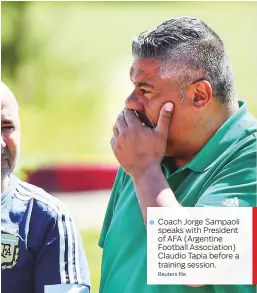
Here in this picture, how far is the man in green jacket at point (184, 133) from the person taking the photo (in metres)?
1.80

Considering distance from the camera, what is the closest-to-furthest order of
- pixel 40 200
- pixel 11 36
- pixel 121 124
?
1. pixel 121 124
2. pixel 40 200
3. pixel 11 36

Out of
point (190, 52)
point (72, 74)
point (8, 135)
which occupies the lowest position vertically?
point (8, 135)

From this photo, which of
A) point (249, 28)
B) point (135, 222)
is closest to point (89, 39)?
point (249, 28)

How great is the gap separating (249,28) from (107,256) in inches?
37.6

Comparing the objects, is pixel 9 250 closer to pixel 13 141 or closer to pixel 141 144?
pixel 13 141

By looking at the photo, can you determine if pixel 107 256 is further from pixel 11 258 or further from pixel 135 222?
pixel 11 258

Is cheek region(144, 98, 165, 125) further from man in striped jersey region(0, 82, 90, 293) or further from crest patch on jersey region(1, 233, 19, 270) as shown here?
crest patch on jersey region(1, 233, 19, 270)

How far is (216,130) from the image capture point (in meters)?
1.88

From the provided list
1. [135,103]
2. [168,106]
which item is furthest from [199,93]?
[135,103]

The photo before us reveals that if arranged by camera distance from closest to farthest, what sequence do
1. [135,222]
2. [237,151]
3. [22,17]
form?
[237,151] < [135,222] < [22,17]

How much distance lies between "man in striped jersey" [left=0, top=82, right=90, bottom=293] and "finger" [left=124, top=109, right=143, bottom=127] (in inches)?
17.7

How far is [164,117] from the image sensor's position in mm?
1862
